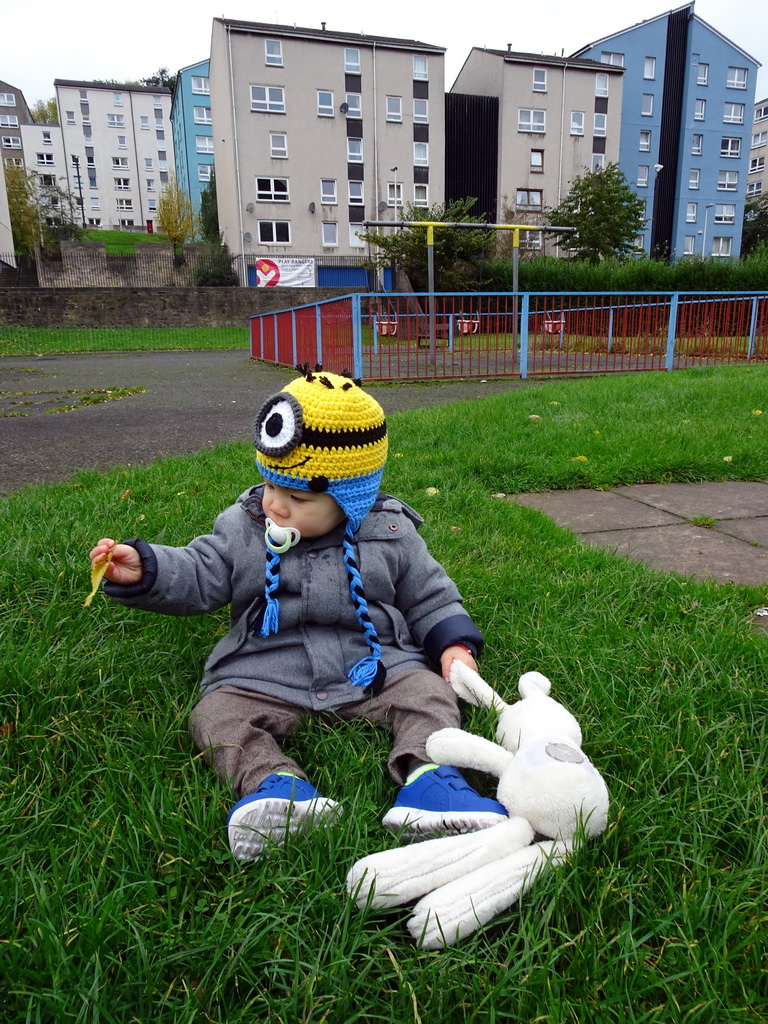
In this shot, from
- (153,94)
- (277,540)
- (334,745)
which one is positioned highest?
(153,94)

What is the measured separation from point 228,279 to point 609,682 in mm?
36682

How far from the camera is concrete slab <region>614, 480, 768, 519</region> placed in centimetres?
344

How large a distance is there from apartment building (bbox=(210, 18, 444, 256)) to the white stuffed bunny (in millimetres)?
36728

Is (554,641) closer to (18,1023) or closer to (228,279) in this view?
(18,1023)

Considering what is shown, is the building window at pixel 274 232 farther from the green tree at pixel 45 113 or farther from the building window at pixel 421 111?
the green tree at pixel 45 113

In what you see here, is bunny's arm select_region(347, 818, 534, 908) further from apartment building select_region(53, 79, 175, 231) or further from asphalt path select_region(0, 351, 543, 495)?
apartment building select_region(53, 79, 175, 231)

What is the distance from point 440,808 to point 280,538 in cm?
70

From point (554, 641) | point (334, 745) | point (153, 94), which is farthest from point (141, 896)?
point (153, 94)

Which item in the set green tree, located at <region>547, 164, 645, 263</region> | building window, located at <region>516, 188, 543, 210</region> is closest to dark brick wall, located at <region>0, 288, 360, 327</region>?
green tree, located at <region>547, 164, 645, 263</region>

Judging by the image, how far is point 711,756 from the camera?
4.89 ft

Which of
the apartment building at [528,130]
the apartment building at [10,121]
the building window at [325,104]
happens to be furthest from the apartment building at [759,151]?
the apartment building at [10,121]

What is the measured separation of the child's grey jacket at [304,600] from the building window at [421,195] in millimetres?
39409

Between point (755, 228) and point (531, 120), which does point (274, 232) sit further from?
point (755, 228)

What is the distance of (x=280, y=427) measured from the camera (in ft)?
5.41
